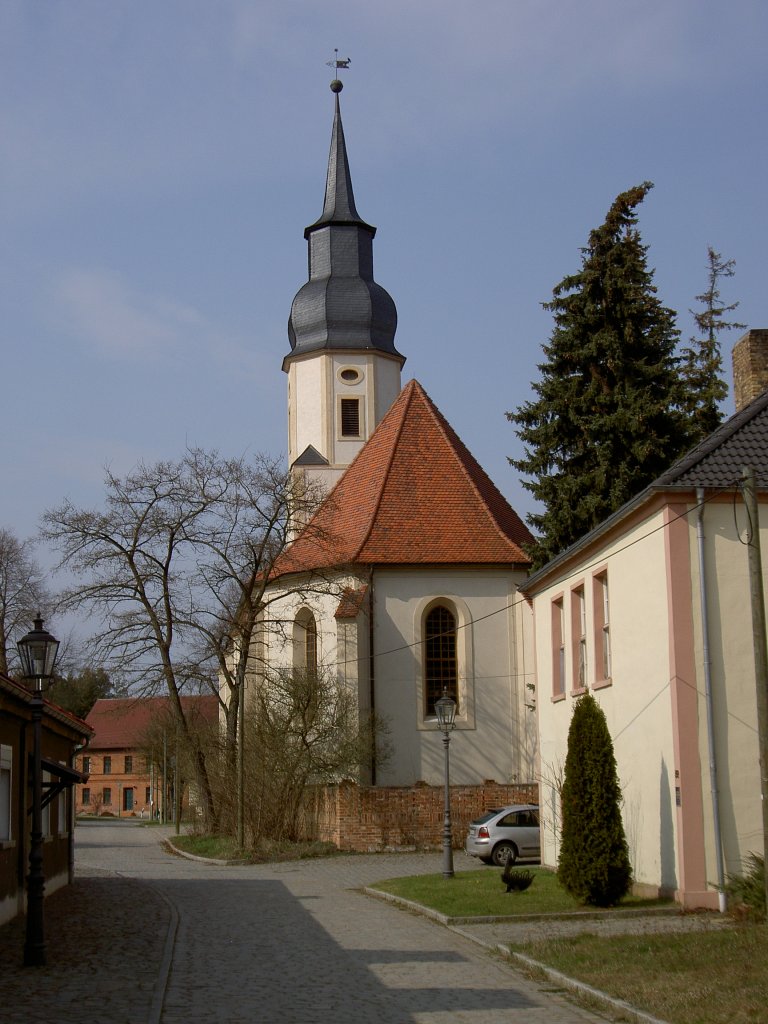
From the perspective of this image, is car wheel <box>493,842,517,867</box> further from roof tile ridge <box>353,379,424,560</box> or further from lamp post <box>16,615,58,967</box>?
lamp post <box>16,615,58,967</box>

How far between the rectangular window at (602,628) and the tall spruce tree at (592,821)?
10.8ft

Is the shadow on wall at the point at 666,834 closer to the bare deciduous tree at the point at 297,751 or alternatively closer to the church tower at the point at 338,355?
the bare deciduous tree at the point at 297,751

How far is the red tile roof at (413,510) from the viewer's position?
3469 cm

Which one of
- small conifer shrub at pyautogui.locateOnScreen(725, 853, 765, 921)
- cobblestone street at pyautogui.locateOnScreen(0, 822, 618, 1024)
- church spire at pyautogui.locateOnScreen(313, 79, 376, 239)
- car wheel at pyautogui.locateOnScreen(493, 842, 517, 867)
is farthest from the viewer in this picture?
church spire at pyautogui.locateOnScreen(313, 79, 376, 239)

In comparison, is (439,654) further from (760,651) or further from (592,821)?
(760,651)

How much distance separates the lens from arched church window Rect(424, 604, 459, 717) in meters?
34.2

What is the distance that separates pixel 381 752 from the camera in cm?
3294

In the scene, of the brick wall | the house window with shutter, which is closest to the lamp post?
the house window with shutter

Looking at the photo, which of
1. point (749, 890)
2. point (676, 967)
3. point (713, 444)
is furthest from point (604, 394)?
point (676, 967)

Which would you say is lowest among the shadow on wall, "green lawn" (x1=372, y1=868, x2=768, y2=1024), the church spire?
"green lawn" (x1=372, y1=868, x2=768, y2=1024)

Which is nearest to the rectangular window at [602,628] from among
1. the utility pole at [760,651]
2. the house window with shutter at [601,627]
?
the house window with shutter at [601,627]

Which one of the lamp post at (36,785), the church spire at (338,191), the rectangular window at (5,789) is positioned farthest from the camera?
the church spire at (338,191)

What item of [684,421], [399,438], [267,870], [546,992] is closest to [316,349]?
[399,438]

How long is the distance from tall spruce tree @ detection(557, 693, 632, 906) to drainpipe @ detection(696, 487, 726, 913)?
113 centimetres
